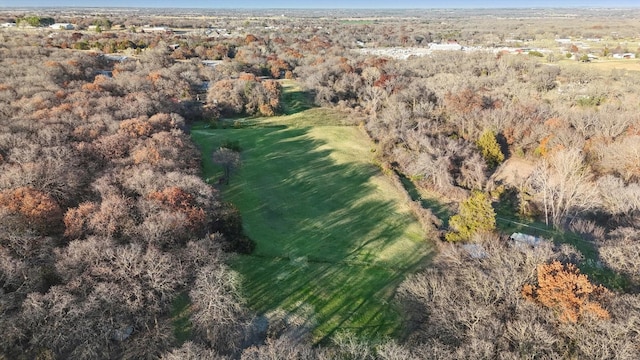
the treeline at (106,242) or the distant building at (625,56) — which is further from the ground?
the distant building at (625,56)

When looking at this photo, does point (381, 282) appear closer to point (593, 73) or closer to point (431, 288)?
point (431, 288)

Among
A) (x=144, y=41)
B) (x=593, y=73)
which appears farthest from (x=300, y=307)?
(x=144, y=41)

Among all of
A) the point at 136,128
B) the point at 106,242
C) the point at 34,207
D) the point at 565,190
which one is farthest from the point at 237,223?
the point at 565,190

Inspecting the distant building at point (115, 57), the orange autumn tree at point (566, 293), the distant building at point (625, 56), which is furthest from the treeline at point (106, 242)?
the distant building at point (625, 56)

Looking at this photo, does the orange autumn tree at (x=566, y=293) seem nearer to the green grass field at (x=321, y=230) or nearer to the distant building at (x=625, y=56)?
the green grass field at (x=321, y=230)

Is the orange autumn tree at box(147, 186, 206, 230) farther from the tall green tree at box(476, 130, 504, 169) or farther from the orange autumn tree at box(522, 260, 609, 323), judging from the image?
the tall green tree at box(476, 130, 504, 169)

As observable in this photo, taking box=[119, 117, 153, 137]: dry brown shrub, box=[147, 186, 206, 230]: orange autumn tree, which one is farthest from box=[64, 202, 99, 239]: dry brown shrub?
box=[119, 117, 153, 137]: dry brown shrub
